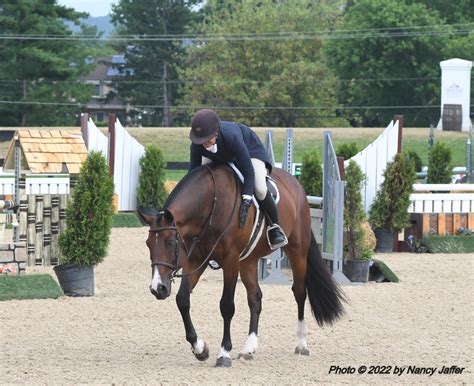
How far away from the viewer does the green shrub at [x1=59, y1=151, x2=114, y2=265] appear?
1184 centimetres

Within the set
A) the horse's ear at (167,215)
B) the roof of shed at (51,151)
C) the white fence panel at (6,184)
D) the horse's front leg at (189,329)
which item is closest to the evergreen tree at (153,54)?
the roof of shed at (51,151)

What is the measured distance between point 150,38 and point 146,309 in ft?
208

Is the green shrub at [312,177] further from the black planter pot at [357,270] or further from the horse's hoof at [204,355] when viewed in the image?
the horse's hoof at [204,355]

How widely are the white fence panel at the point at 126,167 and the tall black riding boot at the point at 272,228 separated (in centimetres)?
1364

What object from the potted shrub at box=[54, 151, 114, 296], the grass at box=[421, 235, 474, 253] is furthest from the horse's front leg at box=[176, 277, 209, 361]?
the grass at box=[421, 235, 474, 253]

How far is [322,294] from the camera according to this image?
9.26 metres

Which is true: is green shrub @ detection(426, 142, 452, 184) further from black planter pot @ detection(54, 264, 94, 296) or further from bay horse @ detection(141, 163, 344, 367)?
bay horse @ detection(141, 163, 344, 367)

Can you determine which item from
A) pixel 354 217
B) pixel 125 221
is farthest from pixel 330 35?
pixel 354 217

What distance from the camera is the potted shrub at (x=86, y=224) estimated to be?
38.9 ft

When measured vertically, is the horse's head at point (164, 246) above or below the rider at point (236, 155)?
below

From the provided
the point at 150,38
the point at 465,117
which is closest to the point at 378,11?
the point at 150,38

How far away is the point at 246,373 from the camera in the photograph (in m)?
7.67

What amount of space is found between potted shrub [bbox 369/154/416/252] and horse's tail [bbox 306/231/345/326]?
7415mm

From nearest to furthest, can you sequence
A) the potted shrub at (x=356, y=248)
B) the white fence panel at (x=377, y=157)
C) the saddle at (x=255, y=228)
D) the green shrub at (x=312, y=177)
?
the saddle at (x=255, y=228), the potted shrub at (x=356, y=248), the green shrub at (x=312, y=177), the white fence panel at (x=377, y=157)
